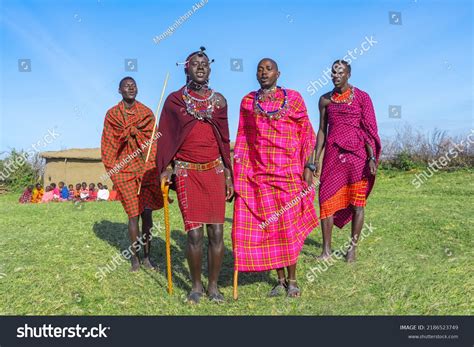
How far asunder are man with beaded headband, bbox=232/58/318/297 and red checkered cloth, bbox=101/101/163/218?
1.68 m

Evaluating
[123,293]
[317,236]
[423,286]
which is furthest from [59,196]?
[423,286]

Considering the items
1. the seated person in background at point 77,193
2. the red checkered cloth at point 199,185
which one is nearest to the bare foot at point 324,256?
the red checkered cloth at point 199,185

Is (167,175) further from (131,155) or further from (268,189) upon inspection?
(131,155)

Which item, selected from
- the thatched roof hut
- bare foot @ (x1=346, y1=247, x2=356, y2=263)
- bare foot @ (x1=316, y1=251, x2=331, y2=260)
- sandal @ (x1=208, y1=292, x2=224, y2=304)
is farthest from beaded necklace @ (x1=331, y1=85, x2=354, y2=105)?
the thatched roof hut

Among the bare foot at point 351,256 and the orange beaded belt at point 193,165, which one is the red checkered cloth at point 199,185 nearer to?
the orange beaded belt at point 193,165

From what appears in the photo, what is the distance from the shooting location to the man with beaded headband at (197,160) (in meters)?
4.97

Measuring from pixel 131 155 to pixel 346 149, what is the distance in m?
2.94

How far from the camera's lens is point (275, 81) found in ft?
17.2

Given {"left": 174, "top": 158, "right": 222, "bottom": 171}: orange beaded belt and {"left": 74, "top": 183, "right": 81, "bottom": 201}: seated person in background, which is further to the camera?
{"left": 74, "top": 183, "right": 81, "bottom": 201}: seated person in background

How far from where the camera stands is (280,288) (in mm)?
5320

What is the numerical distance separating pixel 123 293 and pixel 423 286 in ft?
11.0

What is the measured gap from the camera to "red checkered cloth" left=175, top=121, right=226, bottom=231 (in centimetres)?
495

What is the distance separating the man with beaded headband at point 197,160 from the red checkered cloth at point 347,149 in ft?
6.78

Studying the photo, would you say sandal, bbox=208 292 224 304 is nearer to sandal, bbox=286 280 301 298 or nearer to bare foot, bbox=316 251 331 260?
sandal, bbox=286 280 301 298
